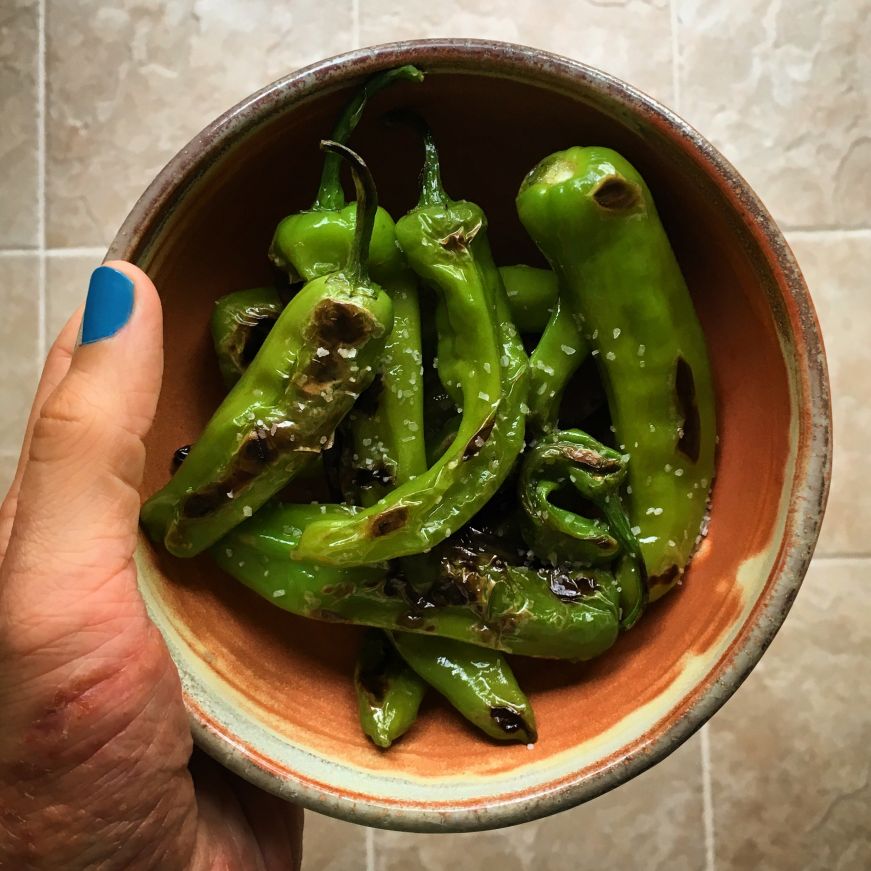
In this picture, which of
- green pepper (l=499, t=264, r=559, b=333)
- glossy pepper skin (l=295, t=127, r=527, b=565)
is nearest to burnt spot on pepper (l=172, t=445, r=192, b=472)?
glossy pepper skin (l=295, t=127, r=527, b=565)

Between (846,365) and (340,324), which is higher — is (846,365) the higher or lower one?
the lower one

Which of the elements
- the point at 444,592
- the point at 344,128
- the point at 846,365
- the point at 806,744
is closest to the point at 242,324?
the point at 344,128

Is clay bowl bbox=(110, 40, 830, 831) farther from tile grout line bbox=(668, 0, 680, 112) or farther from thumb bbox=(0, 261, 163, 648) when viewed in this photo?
tile grout line bbox=(668, 0, 680, 112)

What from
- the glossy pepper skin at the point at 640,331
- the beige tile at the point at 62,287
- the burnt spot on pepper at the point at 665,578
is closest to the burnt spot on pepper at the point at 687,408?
the glossy pepper skin at the point at 640,331

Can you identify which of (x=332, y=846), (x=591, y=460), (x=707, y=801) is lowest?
(x=332, y=846)

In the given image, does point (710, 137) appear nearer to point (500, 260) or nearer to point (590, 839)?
point (500, 260)

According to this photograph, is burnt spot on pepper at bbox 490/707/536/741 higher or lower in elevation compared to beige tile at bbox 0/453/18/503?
higher

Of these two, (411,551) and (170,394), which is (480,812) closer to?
(411,551)
